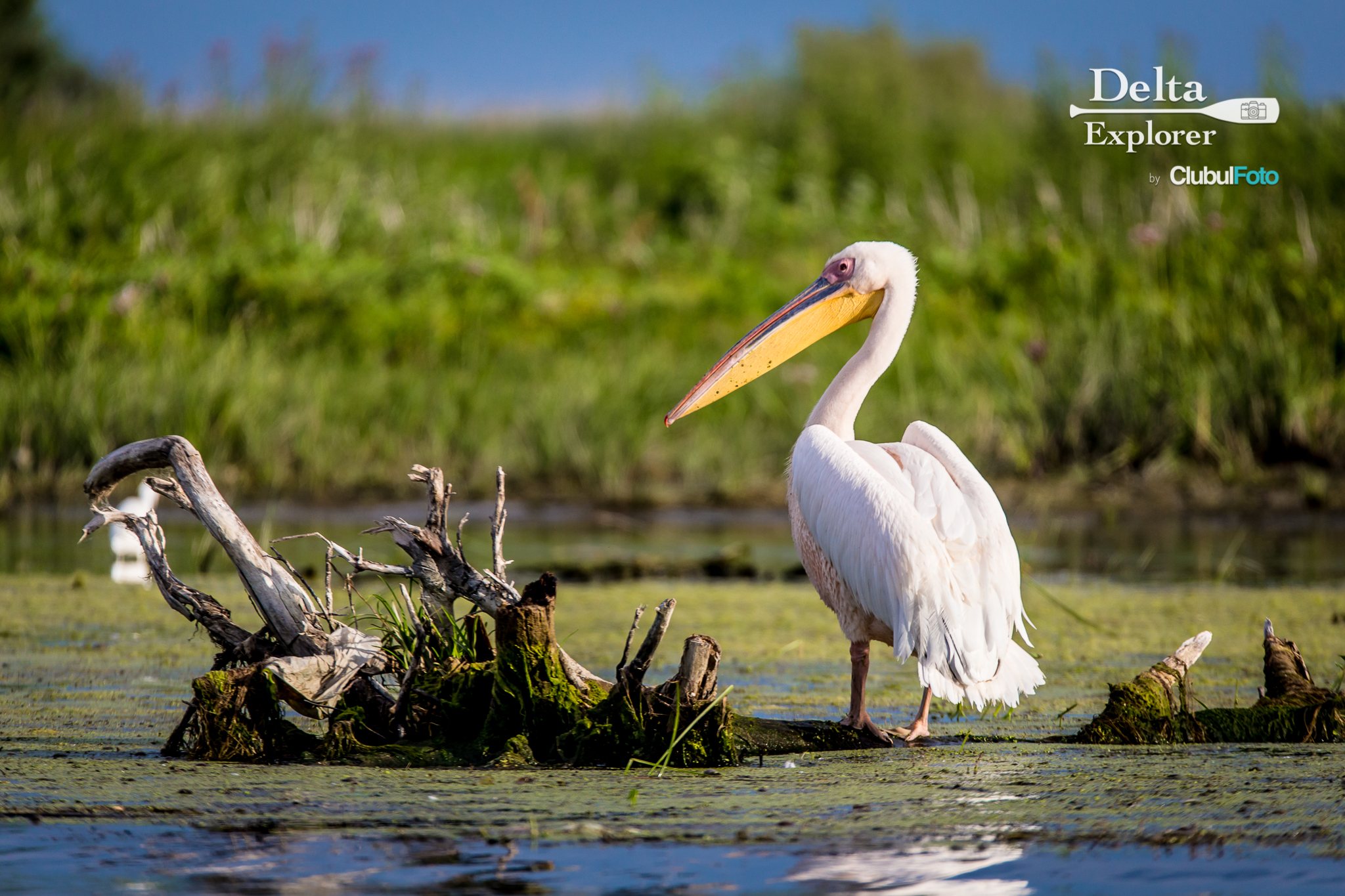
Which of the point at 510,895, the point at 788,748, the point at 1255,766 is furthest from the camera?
the point at 788,748

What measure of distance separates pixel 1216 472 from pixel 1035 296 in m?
4.36

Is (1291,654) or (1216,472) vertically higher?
(1216,472)

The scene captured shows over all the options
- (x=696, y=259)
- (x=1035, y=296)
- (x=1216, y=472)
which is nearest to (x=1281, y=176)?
(x=1035, y=296)

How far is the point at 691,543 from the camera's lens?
363 inches

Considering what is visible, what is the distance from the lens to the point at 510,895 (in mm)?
2684

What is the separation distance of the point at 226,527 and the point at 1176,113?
1376 centimetres

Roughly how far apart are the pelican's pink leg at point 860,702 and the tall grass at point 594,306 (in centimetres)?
661

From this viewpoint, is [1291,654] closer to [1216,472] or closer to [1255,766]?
[1255,766]

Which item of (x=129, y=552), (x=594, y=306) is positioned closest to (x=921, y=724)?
(x=129, y=552)

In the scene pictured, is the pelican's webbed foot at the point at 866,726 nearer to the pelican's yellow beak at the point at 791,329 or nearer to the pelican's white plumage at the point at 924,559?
the pelican's white plumage at the point at 924,559

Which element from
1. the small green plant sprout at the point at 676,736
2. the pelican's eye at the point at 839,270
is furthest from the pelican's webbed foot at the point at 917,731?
the pelican's eye at the point at 839,270

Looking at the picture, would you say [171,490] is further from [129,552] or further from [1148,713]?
[129,552]

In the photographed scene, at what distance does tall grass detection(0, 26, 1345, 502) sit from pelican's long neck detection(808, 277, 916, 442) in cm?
581

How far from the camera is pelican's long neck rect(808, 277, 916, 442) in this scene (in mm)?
4852
